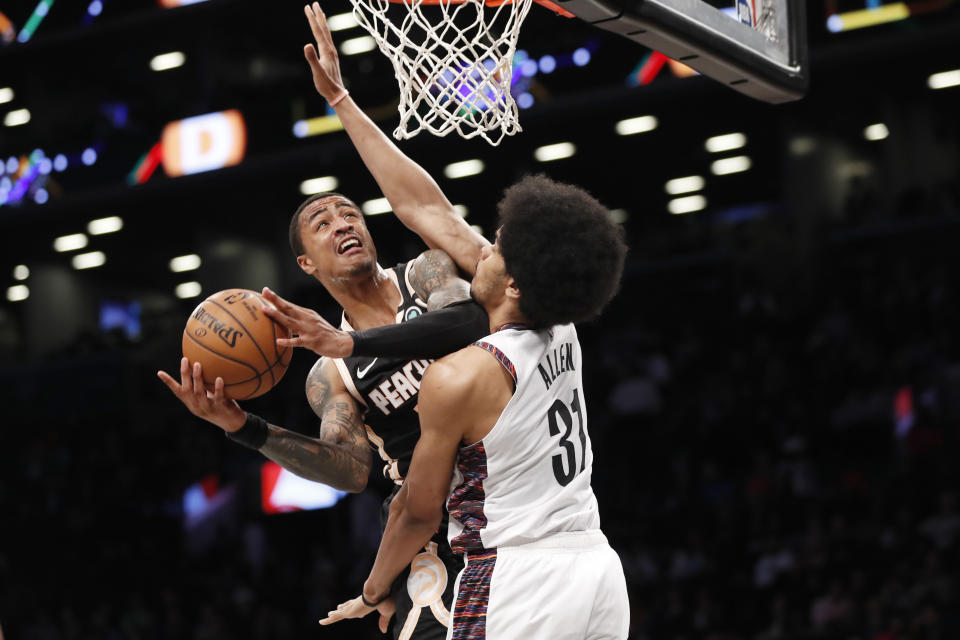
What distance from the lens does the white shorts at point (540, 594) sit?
11.4 ft

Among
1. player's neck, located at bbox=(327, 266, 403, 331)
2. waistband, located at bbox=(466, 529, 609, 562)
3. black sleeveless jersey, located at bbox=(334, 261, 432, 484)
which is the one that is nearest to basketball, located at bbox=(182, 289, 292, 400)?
black sleeveless jersey, located at bbox=(334, 261, 432, 484)

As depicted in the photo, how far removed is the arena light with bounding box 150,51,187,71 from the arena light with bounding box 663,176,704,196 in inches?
299

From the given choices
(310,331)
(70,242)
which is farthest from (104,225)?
(310,331)

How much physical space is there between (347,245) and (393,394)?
0.54 meters

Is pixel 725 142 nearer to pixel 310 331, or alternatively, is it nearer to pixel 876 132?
pixel 876 132

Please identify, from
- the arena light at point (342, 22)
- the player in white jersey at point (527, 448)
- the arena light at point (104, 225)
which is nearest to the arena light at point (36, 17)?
the arena light at point (104, 225)

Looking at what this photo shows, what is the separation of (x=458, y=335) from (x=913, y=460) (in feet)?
25.3

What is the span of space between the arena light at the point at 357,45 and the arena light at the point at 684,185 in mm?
5705

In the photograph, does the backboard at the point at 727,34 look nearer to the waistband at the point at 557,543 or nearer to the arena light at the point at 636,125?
the waistband at the point at 557,543

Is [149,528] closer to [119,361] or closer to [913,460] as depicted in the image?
[119,361]

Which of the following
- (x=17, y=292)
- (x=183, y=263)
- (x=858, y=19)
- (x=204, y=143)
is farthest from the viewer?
(x=183, y=263)

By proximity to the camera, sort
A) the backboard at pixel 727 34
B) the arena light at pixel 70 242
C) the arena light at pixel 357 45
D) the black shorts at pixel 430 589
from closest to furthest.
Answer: the backboard at pixel 727 34 < the black shorts at pixel 430 589 < the arena light at pixel 357 45 < the arena light at pixel 70 242

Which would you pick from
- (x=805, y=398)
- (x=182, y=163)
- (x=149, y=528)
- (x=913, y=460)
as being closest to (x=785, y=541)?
(x=913, y=460)

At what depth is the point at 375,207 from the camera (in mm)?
19344
